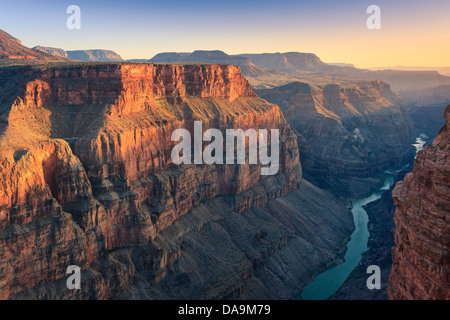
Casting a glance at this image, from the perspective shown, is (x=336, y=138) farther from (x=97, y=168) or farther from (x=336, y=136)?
(x=97, y=168)

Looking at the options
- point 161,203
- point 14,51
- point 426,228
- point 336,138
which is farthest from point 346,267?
point 14,51

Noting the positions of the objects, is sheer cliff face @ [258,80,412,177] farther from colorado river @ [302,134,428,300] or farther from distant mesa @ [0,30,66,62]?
distant mesa @ [0,30,66,62]

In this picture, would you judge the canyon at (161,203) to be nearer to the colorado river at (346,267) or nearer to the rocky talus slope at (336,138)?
the colorado river at (346,267)

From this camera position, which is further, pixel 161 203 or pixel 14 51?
pixel 14 51

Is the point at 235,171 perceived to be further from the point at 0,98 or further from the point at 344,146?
the point at 344,146

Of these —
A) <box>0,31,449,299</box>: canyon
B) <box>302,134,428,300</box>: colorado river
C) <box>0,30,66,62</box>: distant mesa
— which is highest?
<box>0,30,66,62</box>: distant mesa

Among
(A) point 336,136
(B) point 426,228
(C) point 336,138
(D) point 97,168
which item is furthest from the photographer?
(A) point 336,136

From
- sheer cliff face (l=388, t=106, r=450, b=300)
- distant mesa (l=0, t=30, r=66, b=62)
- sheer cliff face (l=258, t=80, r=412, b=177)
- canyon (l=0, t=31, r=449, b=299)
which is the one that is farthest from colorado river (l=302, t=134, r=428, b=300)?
distant mesa (l=0, t=30, r=66, b=62)
